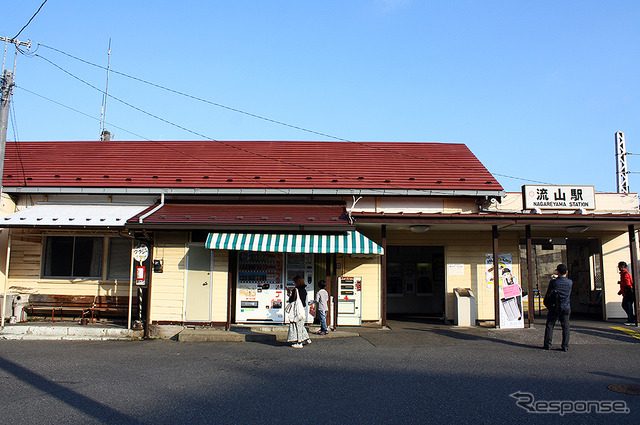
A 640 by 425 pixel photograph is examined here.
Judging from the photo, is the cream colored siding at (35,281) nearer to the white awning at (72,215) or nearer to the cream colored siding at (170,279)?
the white awning at (72,215)

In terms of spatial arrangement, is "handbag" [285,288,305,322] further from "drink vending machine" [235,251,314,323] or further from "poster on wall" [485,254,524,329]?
"poster on wall" [485,254,524,329]

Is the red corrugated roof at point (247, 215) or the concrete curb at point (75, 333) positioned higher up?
the red corrugated roof at point (247, 215)

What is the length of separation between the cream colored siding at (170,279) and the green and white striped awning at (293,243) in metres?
1.46

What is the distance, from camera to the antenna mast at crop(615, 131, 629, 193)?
22.0 meters

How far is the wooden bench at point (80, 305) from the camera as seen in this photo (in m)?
14.3

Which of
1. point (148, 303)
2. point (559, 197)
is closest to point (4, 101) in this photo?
point (148, 303)

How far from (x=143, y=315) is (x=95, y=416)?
785 centimetres

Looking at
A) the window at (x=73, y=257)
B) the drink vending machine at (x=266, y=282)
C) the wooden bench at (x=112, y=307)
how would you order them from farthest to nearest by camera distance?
1. the window at (x=73, y=257)
2. the wooden bench at (x=112, y=307)
3. the drink vending machine at (x=266, y=282)

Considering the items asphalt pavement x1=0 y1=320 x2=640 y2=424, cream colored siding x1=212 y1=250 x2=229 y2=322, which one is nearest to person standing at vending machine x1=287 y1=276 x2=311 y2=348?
asphalt pavement x1=0 y1=320 x2=640 y2=424

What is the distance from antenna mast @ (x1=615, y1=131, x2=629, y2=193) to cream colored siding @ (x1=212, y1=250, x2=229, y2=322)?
18876mm

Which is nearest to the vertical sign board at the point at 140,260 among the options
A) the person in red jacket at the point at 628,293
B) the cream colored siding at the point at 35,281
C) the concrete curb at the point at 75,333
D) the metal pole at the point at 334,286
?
the concrete curb at the point at 75,333

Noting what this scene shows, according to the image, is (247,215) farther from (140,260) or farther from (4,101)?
(4,101)
